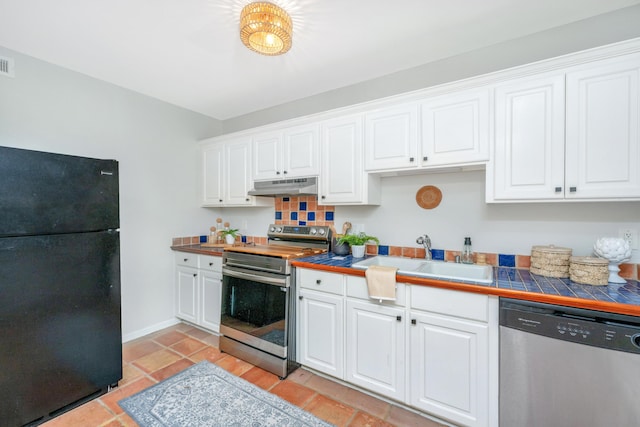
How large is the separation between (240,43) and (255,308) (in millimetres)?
2091

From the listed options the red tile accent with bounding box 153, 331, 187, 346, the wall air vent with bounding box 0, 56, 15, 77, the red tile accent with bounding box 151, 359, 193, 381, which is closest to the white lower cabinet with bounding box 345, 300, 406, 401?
the red tile accent with bounding box 151, 359, 193, 381

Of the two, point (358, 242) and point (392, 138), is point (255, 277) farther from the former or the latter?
point (392, 138)

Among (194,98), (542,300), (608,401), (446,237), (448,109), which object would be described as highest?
(194,98)

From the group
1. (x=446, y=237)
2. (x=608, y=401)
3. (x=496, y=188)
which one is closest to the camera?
(x=608, y=401)

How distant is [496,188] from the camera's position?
5.90 ft

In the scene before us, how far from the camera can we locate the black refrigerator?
62.0 inches

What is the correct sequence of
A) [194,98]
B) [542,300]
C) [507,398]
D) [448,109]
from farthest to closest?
[194,98] < [448,109] < [507,398] < [542,300]

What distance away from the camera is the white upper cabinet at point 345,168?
7.61 feet

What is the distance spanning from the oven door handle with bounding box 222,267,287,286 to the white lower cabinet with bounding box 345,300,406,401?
1.90 feet

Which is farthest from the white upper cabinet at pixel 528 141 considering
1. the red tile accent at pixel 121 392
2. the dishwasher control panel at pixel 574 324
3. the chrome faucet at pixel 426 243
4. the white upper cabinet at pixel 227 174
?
the red tile accent at pixel 121 392

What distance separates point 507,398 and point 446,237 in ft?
3.61

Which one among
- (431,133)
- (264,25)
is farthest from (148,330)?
(431,133)

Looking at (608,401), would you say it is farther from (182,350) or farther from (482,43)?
(182,350)

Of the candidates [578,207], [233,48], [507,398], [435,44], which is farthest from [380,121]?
[507,398]
